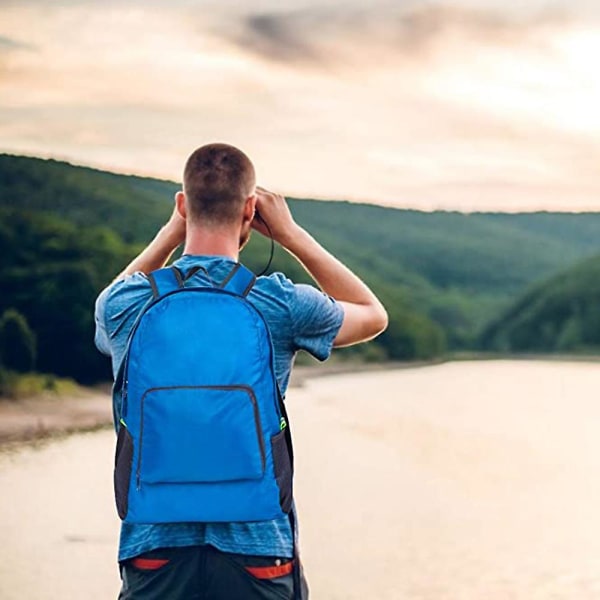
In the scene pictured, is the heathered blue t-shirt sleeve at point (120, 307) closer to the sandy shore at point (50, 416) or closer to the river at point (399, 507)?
the river at point (399, 507)

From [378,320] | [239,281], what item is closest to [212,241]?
[239,281]

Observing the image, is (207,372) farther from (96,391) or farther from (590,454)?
(590,454)

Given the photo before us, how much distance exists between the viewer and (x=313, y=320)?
258 cm

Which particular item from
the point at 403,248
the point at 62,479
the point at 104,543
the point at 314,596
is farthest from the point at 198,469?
the point at 403,248

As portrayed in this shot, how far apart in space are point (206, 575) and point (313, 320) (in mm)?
537

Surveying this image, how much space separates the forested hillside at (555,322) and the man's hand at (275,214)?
97683mm

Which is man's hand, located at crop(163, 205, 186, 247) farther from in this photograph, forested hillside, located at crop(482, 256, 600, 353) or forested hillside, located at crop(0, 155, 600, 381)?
forested hillside, located at crop(482, 256, 600, 353)

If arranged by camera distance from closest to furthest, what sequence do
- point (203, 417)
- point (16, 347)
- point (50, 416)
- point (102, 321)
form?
1. point (203, 417)
2. point (102, 321)
3. point (50, 416)
4. point (16, 347)

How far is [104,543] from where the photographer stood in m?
21.9

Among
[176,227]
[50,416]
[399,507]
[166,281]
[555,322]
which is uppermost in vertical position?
[176,227]

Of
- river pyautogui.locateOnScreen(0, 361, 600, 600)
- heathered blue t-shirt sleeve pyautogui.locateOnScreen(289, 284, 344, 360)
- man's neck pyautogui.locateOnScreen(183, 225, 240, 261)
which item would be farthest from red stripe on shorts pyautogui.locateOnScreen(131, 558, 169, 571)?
river pyautogui.locateOnScreen(0, 361, 600, 600)

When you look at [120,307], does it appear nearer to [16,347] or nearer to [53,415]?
[53,415]

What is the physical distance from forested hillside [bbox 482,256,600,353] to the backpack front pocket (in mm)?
97938

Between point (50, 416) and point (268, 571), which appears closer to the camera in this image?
point (268, 571)
